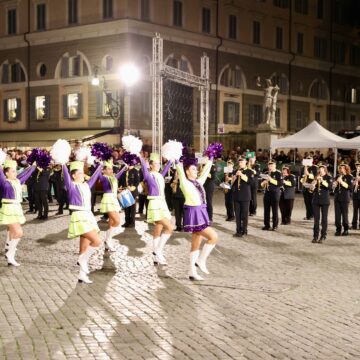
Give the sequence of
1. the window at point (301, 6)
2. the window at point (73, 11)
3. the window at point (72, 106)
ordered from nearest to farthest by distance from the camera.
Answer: the window at point (73, 11)
the window at point (72, 106)
the window at point (301, 6)

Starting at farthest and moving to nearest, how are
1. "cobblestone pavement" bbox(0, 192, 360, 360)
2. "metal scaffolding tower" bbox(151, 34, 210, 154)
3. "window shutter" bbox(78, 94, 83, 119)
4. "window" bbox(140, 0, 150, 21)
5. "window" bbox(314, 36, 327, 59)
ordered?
"window" bbox(314, 36, 327, 59) < "window shutter" bbox(78, 94, 83, 119) < "window" bbox(140, 0, 150, 21) < "metal scaffolding tower" bbox(151, 34, 210, 154) < "cobblestone pavement" bbox(0, 192, 360, 360)

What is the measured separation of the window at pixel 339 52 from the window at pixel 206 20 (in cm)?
1500

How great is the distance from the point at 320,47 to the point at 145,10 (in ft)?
63.1

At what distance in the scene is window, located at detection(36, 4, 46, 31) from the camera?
45094 mm

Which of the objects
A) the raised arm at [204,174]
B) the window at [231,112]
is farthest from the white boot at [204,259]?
the window at [231,112]

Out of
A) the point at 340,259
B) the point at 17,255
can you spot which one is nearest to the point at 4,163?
the point at 17,255

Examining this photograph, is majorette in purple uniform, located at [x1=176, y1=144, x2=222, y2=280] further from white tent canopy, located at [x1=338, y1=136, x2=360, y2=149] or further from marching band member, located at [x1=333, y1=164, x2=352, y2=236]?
white tent canopy, located at [x1=338, y1=136, x2=360, y2=149]

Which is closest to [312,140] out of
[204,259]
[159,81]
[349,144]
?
[349,144]

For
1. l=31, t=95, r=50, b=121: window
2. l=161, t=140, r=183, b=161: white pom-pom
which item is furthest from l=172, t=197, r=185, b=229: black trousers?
l=31, t=95, r=50, b=121: window

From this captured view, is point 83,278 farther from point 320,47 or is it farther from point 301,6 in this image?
point 320,47

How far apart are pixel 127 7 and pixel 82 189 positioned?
31.3m

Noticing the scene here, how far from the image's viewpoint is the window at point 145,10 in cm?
4147

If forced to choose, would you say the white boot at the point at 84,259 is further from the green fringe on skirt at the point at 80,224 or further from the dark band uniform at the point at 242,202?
the dark band uniform at the point at 242,202

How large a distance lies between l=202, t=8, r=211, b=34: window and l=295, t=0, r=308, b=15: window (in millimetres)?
10231
